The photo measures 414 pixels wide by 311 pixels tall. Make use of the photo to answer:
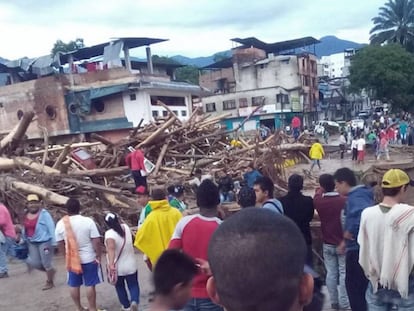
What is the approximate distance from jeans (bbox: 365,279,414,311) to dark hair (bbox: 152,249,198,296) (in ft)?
5.70

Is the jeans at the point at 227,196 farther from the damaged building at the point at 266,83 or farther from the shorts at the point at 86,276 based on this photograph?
the damaged building at the point at 266,83

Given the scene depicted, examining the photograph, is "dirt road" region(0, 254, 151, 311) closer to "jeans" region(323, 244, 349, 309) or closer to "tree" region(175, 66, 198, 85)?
"jeans" region(323, 244, 349, 309)

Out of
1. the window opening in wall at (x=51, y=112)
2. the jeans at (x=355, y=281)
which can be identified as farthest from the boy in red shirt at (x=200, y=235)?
the window opening in wall at (x=51, y=112)

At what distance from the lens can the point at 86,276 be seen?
20.1 feet

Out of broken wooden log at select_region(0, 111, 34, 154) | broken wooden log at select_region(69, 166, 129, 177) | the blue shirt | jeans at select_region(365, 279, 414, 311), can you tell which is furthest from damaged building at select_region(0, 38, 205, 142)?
jeans at select_region(365, 279, 414, 311)

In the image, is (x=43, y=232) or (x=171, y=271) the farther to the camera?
(x=43, y=232)

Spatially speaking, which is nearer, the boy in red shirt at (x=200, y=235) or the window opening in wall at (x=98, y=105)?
the boy in red shirt at (x=200, y=235)

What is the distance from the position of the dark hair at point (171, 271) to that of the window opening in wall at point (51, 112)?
35.6 meters

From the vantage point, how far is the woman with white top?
583 centimetres

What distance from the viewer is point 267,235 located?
59.2 inches

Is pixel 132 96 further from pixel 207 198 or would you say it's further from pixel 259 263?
pixel 259 263

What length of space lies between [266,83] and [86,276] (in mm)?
48926

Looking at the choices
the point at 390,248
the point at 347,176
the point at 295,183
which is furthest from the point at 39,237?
the point at 390,248

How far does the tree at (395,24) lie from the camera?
51875 millimetres
